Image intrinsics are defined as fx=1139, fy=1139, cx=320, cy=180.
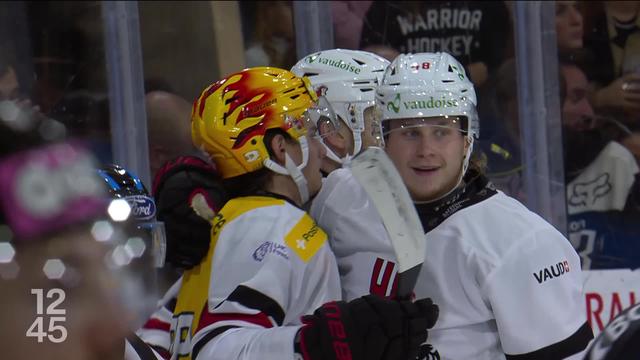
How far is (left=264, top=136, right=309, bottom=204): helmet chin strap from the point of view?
7.76 ft

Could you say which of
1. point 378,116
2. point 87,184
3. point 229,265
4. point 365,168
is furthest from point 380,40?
point 87,184

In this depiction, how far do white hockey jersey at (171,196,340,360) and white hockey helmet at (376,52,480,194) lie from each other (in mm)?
290

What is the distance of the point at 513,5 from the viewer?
13.8ft

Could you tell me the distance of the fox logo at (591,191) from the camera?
162 inches

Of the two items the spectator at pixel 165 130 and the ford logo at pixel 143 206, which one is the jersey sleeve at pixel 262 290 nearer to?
the ford logo at pixel 143 206

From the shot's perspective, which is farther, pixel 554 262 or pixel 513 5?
pixel 513 5

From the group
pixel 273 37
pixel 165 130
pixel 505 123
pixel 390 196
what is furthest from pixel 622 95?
pixel 390 196

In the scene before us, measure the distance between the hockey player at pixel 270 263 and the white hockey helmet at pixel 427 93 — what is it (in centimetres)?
20

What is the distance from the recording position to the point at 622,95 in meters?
4.09

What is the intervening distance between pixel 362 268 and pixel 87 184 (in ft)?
4.78

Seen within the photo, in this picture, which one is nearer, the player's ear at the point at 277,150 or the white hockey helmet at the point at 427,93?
the white hockey helmet at the point at 427,93

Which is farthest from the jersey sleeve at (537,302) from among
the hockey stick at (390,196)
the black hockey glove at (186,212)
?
the black hockey glove at (186,212)

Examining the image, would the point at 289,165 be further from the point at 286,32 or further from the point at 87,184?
the point at 286,32

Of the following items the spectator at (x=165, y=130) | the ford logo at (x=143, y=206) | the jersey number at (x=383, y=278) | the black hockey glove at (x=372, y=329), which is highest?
the ford logo at (x=143, y=206)
